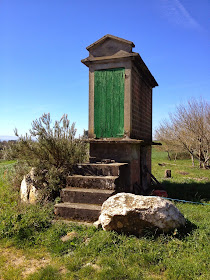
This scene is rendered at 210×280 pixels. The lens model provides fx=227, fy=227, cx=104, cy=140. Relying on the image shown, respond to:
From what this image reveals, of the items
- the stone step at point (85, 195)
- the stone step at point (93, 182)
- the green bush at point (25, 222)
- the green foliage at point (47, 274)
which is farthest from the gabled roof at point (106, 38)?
the green foliage at point (47, 274)

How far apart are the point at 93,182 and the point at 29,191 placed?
2044mm

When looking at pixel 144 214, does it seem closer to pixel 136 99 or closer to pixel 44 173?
pixel 44 173

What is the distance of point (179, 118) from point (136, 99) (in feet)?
38.9

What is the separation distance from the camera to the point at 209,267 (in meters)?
3.35

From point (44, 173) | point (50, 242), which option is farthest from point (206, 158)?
point (50, 242)

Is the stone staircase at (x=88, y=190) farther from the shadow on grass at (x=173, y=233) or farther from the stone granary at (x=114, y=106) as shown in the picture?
the shadow on grass at (x=173, y=233)

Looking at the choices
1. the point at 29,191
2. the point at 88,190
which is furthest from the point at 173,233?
the point at 29,191

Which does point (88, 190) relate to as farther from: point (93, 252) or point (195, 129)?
point (195, 129)

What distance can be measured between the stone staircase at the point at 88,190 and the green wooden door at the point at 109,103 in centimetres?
149

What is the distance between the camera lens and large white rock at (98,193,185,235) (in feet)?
14.0

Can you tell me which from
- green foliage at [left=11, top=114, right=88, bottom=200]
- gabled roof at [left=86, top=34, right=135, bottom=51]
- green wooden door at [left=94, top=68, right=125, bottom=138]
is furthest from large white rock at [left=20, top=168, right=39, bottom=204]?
gabled roof at [left=86, top=34, right=135, bottom=51]

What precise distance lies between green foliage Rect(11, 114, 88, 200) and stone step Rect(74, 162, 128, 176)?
1.32 feet

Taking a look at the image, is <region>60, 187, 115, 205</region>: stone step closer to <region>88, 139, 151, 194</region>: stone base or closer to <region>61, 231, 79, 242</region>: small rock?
<region>61, 231, 79, 242</region>: small rock

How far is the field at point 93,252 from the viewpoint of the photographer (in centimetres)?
330
